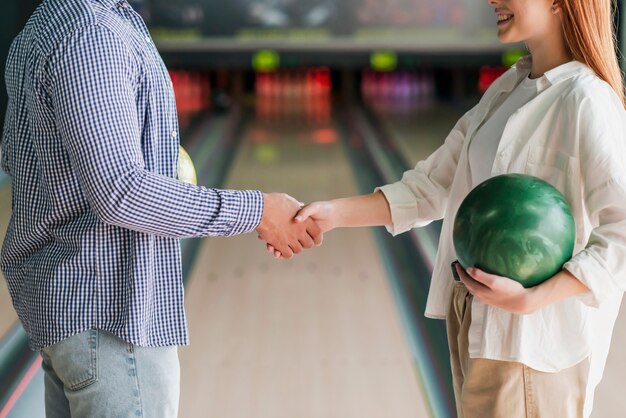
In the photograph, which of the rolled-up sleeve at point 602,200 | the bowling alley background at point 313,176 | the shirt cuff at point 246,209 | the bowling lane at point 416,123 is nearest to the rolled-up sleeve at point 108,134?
the shirt cuff at point 246,209

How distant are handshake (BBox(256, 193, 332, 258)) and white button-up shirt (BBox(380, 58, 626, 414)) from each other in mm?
409

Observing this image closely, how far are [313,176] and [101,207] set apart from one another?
4.12 metres

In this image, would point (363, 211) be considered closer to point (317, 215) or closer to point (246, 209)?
point (317, 215)

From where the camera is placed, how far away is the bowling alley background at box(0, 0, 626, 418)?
2.80 metres

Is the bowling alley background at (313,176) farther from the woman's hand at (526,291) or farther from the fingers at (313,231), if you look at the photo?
the woman's hand at (526,291)

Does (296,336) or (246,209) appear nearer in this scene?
(246,209)

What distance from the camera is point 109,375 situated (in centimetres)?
144

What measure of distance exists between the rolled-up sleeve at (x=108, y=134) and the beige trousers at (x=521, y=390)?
0.58m

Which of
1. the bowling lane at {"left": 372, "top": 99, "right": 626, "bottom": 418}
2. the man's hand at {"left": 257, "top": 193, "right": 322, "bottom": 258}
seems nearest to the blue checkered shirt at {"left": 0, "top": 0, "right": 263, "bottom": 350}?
the man's hand at {"left": 257, "top": 193, "right": 322, "bottom": 258}

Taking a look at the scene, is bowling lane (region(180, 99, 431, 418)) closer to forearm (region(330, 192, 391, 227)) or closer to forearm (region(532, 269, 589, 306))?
forearm (region(330, 192, 391, 227))

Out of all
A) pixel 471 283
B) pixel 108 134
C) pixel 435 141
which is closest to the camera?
pixel 108 134

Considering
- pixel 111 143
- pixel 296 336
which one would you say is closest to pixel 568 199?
pixel 111 143

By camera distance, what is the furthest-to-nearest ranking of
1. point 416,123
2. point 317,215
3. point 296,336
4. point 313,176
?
point 416,123 → point 313,176 → point 296,336 → point 317,215

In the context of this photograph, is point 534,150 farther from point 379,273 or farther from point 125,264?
point 379,273
